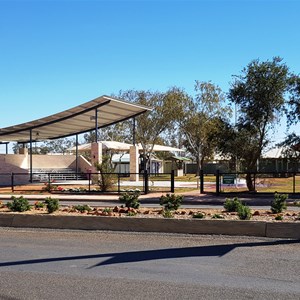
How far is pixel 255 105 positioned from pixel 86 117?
16.7 metres

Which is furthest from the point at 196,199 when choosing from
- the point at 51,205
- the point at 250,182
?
the point at 51,205

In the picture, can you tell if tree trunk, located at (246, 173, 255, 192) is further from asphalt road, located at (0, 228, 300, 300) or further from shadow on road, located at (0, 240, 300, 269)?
shadow on road, located at (0, 240, 300, 269)

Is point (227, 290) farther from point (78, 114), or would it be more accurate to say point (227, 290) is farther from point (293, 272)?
point (78, 114)

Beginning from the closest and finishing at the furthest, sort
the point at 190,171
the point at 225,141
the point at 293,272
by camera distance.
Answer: the point at 293,272 → the point at 225,141 → the point at 190,171

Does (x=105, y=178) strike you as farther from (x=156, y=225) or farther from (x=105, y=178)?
(x=156, y=225)

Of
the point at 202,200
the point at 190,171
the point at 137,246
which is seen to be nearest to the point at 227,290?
the point at 137,246

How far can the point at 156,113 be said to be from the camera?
2157 inches

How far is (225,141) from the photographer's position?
2508 centimetres

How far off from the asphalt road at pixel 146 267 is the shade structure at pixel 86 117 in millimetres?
22995

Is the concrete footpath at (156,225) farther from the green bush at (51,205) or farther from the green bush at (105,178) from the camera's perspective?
the green bush at (105,178)

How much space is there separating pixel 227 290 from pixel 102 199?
1746cm

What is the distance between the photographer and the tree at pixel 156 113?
53125 mm

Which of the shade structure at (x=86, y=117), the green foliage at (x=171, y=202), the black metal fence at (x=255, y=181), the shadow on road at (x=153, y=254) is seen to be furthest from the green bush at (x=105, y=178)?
the shadow on road at (x=153, y=254)

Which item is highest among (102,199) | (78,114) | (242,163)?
(78,114)
